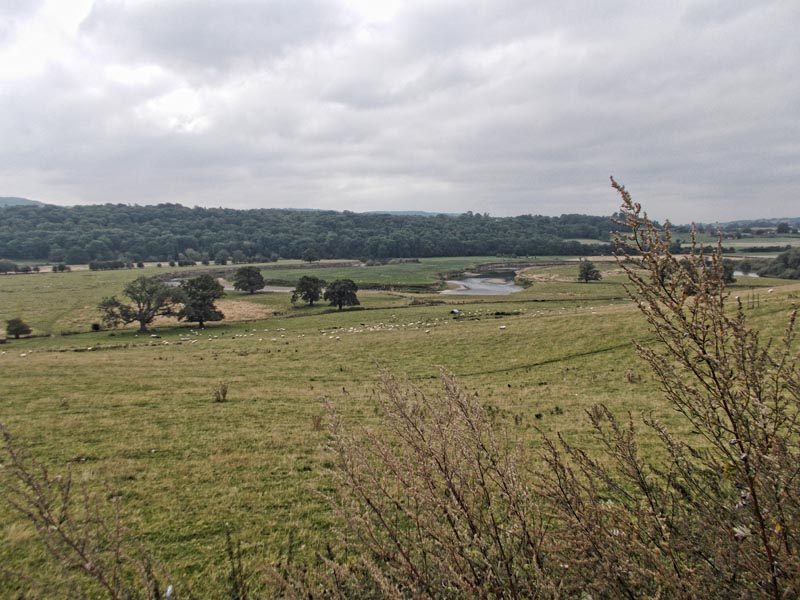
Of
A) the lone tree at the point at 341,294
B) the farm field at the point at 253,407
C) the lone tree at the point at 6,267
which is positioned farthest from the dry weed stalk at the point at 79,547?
the lone tree at the point at 6,267

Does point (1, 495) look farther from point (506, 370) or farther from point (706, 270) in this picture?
point (506, 370)

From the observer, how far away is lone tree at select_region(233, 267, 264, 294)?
3275 inches

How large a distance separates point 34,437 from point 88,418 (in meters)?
1.81

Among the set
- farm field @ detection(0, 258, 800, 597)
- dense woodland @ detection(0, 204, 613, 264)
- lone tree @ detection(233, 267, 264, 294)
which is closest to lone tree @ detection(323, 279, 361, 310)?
farm field @ detection(0, 258, 800, 597)

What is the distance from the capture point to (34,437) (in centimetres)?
1112

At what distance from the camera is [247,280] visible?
84250mm

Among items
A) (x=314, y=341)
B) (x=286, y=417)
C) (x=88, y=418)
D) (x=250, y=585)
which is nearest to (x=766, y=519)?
(x=250, y=585)

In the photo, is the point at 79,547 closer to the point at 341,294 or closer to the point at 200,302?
the point at 200,302

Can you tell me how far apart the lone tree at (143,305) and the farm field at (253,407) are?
9286 millimetres

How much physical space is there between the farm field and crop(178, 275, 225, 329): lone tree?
1093 centimetres

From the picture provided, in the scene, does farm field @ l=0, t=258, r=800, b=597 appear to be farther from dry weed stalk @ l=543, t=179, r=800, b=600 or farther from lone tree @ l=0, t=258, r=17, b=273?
lone tree @ l=0, t=258, r=17, b=273

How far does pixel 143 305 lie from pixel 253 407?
45.8 meters

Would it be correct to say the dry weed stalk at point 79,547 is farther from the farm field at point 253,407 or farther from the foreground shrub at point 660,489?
the foreground shrub at point 660,489

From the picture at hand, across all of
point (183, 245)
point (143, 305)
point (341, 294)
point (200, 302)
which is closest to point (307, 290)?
point (341, 294)
